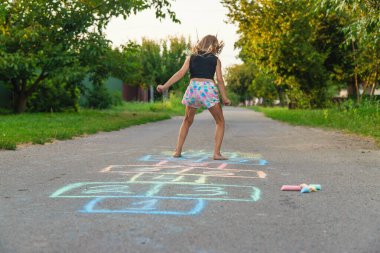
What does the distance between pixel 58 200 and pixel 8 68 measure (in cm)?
1557

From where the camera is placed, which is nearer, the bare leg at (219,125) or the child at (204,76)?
the child at (204,76)

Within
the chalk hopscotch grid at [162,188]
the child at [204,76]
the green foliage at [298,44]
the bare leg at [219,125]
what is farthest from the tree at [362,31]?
the chalk hopscotch grid at [162,188]

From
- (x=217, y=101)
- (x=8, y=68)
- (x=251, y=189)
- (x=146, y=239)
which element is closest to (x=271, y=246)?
(x=146, y=239)

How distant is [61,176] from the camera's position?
657 centimetres

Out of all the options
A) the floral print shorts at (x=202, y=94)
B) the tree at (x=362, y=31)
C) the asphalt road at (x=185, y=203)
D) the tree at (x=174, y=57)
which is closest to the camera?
the asphalt road at (x=185, y=203)

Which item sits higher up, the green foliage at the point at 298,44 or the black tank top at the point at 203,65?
the green foliage at the point at 298,44

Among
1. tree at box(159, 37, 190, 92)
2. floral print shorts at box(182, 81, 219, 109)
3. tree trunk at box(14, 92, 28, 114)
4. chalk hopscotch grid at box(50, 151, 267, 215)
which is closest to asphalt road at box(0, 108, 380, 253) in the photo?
chalk hopscotch grid at box(50, 151, 267, 215)

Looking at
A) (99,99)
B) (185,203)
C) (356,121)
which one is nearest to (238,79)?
(99,99)

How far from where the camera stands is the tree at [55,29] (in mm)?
19625

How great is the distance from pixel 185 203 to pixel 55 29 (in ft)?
55.6

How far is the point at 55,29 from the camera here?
2055 centimetres

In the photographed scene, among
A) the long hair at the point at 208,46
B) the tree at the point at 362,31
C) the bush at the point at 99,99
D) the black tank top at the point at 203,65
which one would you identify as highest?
the tree at the point at 362,31

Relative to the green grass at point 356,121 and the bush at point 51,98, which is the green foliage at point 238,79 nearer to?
the bush at point 51,98

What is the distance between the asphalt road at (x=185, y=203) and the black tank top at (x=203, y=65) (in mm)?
1307
